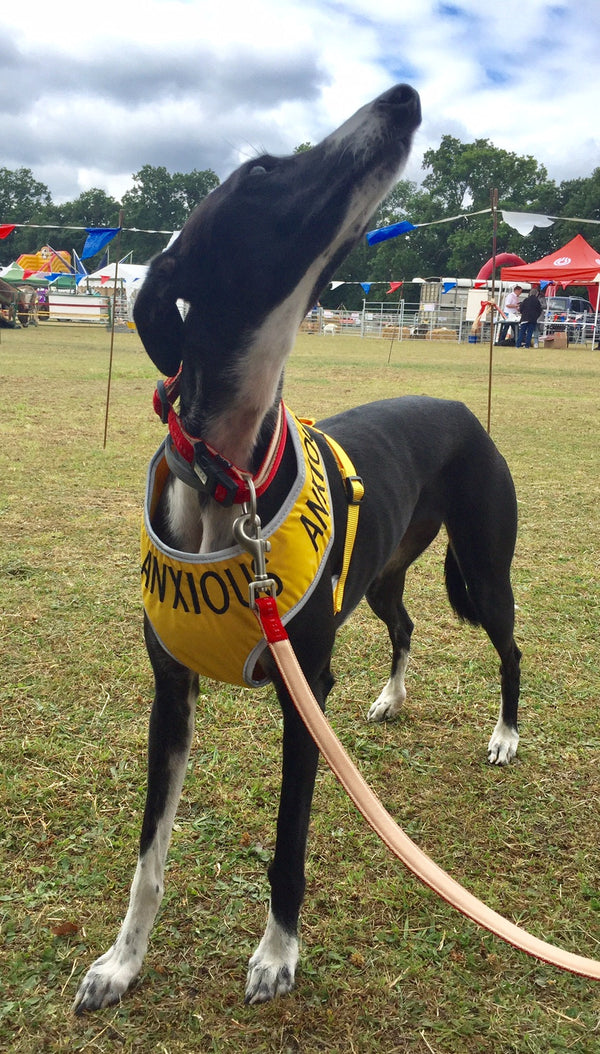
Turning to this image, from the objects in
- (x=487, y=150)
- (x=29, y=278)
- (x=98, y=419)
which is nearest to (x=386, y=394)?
(x=98, y=419)

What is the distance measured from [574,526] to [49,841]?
4769mm

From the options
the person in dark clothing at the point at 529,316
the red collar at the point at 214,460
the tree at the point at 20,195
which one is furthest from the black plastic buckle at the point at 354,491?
the tree at the point at 20,195

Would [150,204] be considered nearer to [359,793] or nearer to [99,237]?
[99,237]

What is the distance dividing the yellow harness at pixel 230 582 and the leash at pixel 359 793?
7 cm

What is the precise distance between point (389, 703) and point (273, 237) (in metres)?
2.28

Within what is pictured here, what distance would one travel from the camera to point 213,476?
6.06 ft

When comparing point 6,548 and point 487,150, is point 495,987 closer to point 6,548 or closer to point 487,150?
point 6,548

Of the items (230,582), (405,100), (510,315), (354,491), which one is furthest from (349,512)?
(510,315)

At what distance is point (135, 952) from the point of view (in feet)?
6.83

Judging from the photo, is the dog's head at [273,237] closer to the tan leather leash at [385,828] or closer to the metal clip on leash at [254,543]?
the metal clip on leash at [254,543]

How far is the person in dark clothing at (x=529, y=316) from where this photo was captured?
87.8 ft

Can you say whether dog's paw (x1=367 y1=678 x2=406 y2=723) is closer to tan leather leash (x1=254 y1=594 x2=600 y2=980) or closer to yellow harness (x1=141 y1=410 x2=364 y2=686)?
yellow harness (x1=141 y1=410 x2=364 y2=686)

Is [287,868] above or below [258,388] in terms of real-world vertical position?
below

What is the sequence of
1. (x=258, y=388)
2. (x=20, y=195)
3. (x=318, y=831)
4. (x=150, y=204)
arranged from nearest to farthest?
(x=258, y=388)
(x=318, y=831)
(x=150, y=204)
(x=20, y=195)
